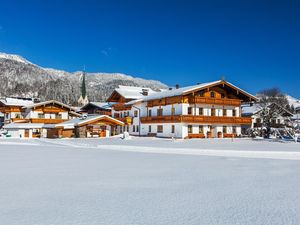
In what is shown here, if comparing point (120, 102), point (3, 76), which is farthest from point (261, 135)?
point (3, 76)

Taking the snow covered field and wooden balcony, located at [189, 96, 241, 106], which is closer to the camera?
the snow covered field

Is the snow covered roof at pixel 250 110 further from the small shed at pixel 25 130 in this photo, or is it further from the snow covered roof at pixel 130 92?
the small shed at pixel 25 130

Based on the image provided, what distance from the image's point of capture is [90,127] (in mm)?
43156

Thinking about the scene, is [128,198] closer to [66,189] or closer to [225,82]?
[66,189]

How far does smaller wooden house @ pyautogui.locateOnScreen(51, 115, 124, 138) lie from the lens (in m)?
42.2

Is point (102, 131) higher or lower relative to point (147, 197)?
higher

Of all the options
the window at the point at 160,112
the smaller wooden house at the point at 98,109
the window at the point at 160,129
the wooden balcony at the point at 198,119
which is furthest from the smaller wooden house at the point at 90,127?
the smaller wooden house at the point at 98,109

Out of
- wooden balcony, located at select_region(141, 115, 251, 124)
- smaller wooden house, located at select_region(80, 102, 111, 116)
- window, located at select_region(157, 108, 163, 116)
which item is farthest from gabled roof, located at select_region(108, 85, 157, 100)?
window, located at select_region(157, 108, 163, 116)

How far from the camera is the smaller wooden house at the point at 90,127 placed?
42.2 m

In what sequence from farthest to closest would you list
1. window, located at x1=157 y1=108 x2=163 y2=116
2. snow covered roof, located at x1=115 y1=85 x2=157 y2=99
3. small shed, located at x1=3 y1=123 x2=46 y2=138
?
1. snow covered roof, located at x1=115 y1=85 x2=157 y2=99
2. small shed, located at x1=3 y1=123 x2=46 y2=138
3. window, located at x1=157 y1=108 x2=163 y2=116

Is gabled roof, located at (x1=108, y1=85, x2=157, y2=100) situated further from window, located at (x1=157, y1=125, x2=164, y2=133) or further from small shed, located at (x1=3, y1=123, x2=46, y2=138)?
small shed, located at (x1=3, y1=123, x2=46, y2=138)

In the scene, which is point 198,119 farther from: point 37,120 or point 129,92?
point 37,120

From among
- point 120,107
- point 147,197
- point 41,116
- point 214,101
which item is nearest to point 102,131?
point 120,107

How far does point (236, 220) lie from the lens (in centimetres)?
539
